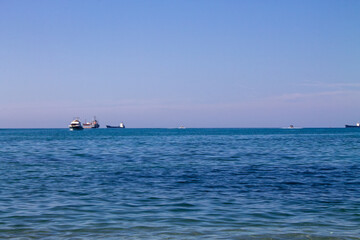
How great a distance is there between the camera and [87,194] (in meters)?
19.6

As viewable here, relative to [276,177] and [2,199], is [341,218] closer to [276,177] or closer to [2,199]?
[276,177]

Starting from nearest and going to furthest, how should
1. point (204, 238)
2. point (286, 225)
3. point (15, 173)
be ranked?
point (204, 238)
point (286, 225)
point (15, 173)

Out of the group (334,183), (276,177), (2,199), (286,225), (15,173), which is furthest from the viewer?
(15,173)

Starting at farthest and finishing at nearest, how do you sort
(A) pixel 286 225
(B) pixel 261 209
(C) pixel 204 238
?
1. (B) pixel 261 209
2. (A) pixel 286 225
3. (C) pixel 204 238

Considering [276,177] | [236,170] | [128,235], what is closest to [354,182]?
[276,177]

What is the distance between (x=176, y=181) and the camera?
952 inches

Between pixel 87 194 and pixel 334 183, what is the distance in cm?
A: 1312

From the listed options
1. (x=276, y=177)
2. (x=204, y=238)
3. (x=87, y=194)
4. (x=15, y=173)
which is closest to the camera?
(x=204, y=238)

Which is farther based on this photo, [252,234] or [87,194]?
[87,194]

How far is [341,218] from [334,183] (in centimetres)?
879

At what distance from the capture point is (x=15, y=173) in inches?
1130

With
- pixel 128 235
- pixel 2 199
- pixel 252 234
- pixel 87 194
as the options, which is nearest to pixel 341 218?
pixel 252 234

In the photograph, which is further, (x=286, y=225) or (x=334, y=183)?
(x=334, y=183)

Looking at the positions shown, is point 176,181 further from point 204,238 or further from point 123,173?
point 204,238
